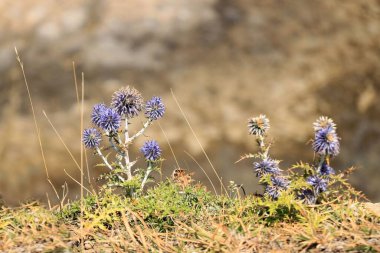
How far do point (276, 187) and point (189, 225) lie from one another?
1.49ft

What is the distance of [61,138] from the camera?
3.65m

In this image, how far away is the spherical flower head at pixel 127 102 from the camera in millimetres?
3271

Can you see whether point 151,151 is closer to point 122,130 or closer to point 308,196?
point 122,130

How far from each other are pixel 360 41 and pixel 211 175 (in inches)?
47.9

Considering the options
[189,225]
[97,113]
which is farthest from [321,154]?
[97,113]

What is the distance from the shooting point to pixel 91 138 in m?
3.28

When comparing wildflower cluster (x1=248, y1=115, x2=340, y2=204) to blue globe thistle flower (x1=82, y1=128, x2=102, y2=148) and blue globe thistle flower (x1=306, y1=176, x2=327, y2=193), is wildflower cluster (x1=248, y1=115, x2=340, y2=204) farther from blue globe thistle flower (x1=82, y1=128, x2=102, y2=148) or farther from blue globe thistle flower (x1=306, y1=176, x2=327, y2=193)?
blue globe thistle flower (x1=82, y1=128, x2=102, y2=148)

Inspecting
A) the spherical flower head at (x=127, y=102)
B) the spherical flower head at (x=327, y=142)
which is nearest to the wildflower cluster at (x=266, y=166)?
the spherical flower head at (x=327, y=142)

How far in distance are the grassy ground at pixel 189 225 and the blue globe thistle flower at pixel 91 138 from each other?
250mm

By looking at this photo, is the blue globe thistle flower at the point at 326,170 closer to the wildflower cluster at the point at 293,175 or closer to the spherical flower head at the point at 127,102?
the wildflower cluster at the point at 293,175

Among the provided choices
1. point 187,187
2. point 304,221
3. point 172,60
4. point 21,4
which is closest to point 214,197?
point 187,187

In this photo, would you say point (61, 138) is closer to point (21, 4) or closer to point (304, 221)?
point (21, 4)

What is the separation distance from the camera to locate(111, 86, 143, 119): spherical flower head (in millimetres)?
3271

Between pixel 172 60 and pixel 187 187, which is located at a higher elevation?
pixel 172 60
